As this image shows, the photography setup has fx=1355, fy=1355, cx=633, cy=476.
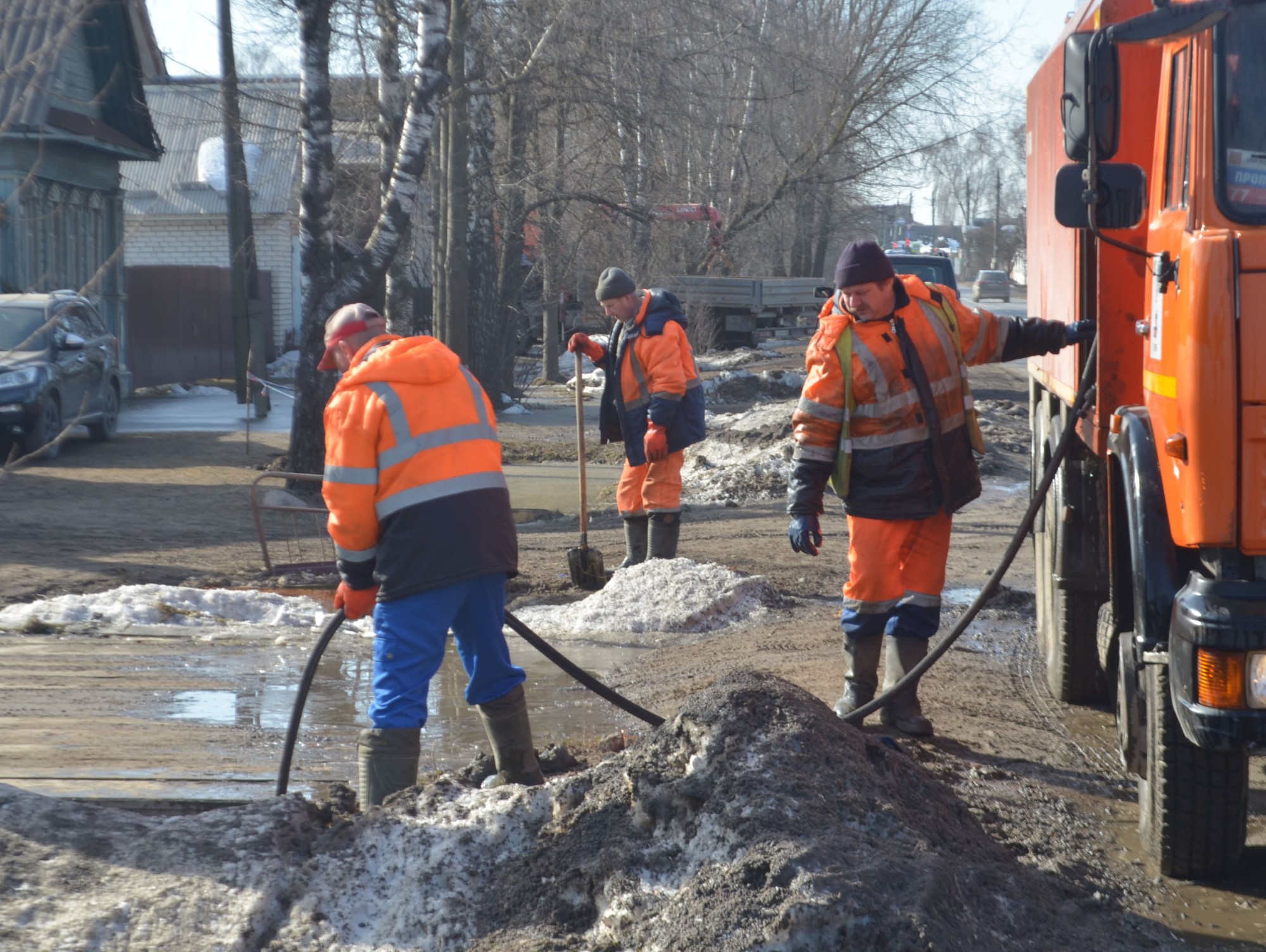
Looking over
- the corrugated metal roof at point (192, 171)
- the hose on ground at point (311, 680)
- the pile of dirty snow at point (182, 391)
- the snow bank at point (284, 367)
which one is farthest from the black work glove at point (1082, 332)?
the corrugated metal roof at point (192, 171)

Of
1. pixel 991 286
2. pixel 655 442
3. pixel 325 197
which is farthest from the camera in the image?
pixel 991 286

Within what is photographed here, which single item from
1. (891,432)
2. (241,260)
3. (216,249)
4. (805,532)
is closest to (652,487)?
(805,532)

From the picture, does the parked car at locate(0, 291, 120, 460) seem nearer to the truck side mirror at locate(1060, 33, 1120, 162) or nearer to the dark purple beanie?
the dark purple beanie

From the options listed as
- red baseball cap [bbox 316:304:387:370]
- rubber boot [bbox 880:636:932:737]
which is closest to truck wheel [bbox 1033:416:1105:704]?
rubber boot [bbox 880:636:932:737]

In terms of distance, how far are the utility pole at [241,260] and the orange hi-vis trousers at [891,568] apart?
14266 mm

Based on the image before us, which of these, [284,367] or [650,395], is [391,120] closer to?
[650,395]

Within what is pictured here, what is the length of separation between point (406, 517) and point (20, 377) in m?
10.8

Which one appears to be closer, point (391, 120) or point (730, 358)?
point (391, 120)

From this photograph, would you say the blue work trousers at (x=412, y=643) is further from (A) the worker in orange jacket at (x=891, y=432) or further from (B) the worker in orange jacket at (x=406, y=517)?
(A) the worker in orange jacket at (x=891, y=432)

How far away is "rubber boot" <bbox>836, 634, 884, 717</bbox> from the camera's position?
5531 millimetres

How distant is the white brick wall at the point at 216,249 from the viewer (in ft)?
103

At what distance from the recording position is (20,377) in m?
13.6

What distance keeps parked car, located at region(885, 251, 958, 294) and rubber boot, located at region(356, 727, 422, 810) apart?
17.2 m

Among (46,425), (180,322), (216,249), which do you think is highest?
(216,249)
